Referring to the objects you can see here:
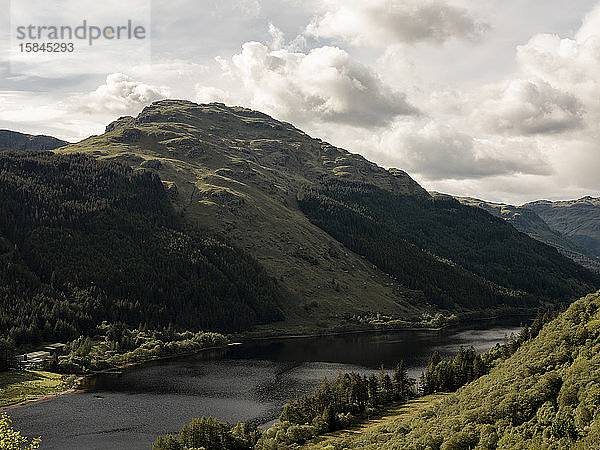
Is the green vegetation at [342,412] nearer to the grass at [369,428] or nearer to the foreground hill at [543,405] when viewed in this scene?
the grass at [369,428]

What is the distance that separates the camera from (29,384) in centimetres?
15962

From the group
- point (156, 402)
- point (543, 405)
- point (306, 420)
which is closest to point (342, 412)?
point (306, 420)

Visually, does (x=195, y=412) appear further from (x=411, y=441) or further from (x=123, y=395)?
(x=411, y=441)

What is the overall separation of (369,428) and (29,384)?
4371 inches

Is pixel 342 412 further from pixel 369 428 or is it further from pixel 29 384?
pixel 29 384

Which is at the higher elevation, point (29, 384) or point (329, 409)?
point (329, 409)

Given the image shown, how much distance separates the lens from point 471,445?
204 feet

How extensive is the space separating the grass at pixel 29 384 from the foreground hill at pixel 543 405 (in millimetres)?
112385

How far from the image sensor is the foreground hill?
52.5m

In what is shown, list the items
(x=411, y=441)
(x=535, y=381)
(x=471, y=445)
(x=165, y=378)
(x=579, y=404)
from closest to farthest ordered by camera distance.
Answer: (x=579, y=404) → (x=471, y=445) → (x=535, y=381) → (x=411, y=441) → (x=165, y=378)

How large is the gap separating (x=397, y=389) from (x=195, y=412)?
57748mm

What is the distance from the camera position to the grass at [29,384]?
148 metres

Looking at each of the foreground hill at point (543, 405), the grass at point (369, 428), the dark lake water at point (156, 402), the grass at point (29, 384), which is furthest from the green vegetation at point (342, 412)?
the grass at point (29, 384)

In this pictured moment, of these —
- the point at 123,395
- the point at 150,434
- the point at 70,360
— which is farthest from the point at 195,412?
the point at 70,360
